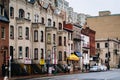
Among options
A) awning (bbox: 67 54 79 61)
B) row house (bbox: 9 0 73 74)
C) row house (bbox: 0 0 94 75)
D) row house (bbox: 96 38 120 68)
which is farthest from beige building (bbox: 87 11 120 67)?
row house (bbox: 9 0 73 74)

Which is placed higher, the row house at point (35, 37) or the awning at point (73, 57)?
the row house at point (35, 37)

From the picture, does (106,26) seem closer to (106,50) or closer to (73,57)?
(106,50)

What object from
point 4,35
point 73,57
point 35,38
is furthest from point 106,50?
point 4,35

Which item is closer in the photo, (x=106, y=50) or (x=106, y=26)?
(x=106, y=50)

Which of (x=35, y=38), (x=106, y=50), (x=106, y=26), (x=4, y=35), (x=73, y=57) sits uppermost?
(x=106, y=26)

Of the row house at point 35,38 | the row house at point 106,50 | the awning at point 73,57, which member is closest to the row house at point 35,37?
the row house at point 35,38

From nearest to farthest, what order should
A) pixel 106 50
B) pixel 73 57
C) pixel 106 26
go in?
pixel 73 57 → pixel 106 50 → pixel 106 26

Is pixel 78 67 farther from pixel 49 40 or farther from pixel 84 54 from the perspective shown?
pixel 49 40

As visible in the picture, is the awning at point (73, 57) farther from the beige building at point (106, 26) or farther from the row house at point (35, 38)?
the beige building at point (106, 26)

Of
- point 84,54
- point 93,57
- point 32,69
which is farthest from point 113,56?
point 32,69

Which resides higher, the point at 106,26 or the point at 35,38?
the point at 106,26

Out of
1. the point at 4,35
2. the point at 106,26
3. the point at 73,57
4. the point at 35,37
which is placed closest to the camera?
the point at 4,35

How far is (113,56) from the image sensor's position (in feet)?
449

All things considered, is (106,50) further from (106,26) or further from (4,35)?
(4,35)
